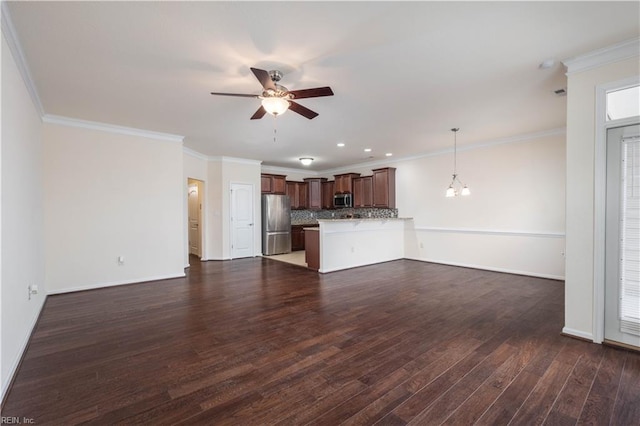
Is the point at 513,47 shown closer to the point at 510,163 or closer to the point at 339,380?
the point at 339,380

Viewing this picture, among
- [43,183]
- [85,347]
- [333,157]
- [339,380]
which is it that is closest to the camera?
[339,380]

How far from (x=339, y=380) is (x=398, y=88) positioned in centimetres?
305

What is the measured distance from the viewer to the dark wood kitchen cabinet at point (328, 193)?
9492mm

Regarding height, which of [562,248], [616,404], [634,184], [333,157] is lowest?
[616,404]

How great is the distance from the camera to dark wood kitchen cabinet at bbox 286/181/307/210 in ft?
30.4

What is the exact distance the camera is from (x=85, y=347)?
2699mm

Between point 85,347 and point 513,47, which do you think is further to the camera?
point 85,347

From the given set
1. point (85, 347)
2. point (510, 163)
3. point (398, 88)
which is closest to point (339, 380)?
point (85, 347)

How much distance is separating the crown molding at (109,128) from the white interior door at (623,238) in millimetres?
6128

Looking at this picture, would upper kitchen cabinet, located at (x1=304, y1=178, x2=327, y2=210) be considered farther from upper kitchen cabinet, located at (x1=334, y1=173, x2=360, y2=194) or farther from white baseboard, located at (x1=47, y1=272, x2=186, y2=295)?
white baseboard, located at (x1=47, y1=272, x2=186, y2=295)

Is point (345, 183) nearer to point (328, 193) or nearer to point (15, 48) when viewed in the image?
point (328, 193)

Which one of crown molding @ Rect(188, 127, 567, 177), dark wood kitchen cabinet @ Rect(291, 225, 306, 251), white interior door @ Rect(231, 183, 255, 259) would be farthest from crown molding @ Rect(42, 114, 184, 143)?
dark wood kitchen cabinet @ Rect(291, 225, 306, 251)

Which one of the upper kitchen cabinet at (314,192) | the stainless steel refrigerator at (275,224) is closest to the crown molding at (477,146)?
the upper kitchen cabinet at (314,192)

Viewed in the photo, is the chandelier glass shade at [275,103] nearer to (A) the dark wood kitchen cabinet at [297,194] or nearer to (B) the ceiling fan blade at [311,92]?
(B) the ceiling fan blade at [311,92]
